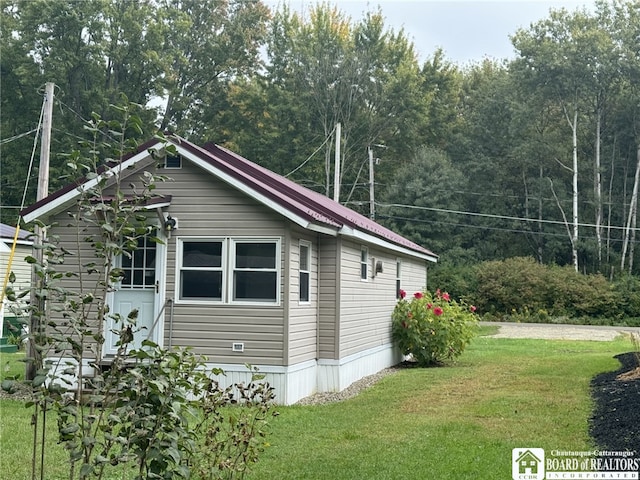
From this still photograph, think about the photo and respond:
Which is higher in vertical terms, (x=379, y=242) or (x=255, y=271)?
(x=379, y=242)

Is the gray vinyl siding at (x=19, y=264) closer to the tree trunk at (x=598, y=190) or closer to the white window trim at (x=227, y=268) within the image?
the white window trim at (x=227, y=268)

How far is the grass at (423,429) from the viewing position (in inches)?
238

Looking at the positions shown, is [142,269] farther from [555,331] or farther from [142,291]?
[555,331]

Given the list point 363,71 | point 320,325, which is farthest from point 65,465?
point 363,71

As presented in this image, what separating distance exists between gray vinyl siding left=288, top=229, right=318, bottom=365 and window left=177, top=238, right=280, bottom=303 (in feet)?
0.96

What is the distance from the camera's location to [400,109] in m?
37.5

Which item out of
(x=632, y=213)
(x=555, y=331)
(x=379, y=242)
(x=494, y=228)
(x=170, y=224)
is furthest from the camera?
(x=494, y=228)

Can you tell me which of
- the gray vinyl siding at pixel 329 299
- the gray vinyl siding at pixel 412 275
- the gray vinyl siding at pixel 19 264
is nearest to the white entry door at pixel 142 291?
the gray vinyl siding at pixel 329 299

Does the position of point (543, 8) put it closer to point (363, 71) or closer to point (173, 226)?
point (363, 71)

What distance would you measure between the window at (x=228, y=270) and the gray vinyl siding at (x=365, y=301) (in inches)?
68.4

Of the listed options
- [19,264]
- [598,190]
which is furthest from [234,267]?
[598,190]

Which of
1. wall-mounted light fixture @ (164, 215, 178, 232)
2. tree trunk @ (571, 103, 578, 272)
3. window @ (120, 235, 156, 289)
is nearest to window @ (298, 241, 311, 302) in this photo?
wall-mounted light fixture @ (164, 215, 178, 232)

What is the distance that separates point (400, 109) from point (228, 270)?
28.9m

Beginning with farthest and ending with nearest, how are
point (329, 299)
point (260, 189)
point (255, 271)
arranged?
1. point (329, 299)
2. point (255, 271)
3. point (260, 189)
